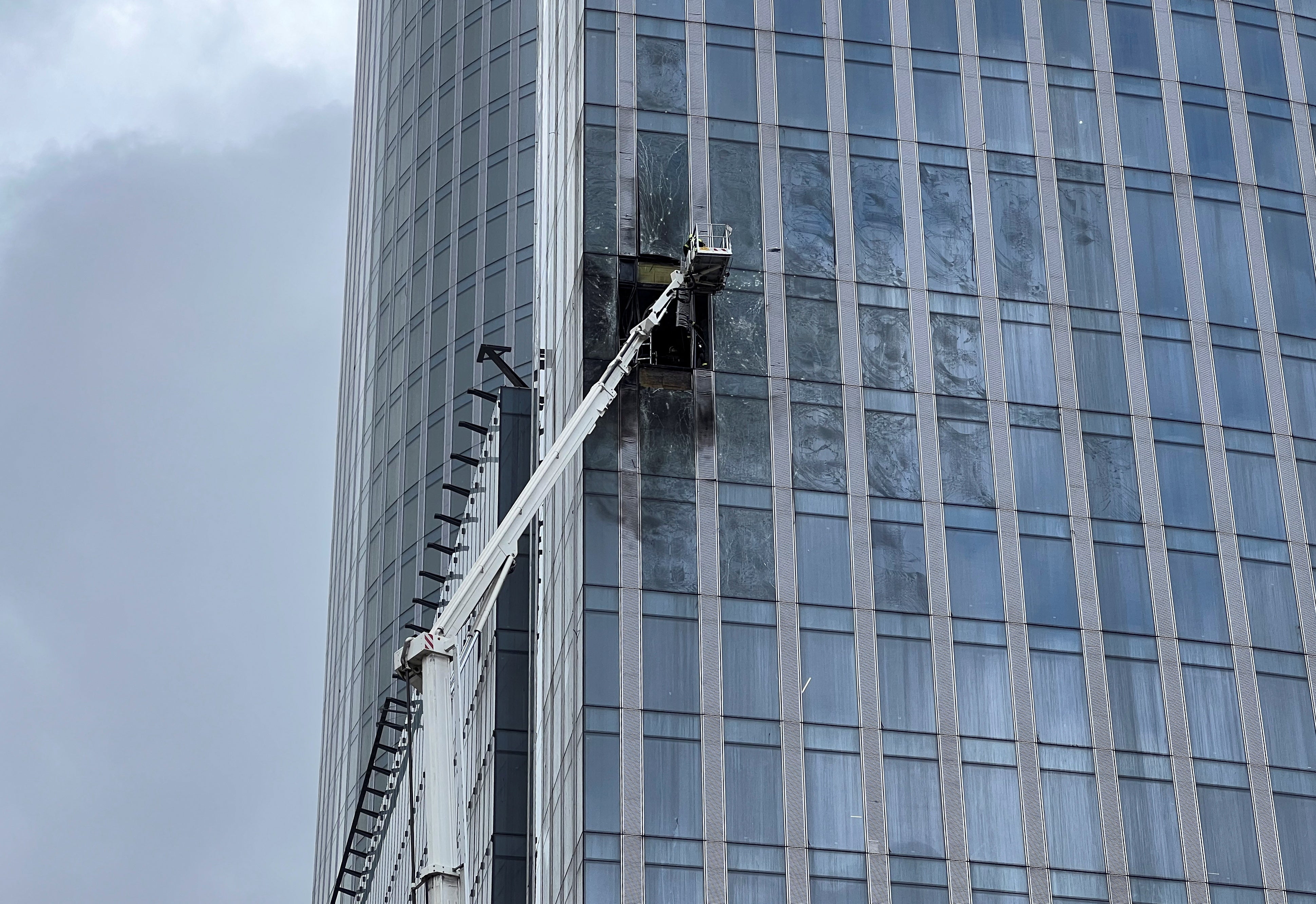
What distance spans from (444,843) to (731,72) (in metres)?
31.0

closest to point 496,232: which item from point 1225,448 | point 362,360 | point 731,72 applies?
point 362,360

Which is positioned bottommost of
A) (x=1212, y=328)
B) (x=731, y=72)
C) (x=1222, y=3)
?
(x=1212, y=328)

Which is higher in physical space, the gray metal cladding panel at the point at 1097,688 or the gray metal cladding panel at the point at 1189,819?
the gray metal cladding panel at the point at 1097,688

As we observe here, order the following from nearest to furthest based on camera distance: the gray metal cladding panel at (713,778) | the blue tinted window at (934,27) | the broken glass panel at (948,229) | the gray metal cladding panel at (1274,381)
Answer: the gray metal cladding panel at (713,778), the broken glass panel at (948,229), the gray metal cladding panel at (1274,381), the blue tinted window at (934,27)

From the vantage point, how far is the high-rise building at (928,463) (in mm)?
73062

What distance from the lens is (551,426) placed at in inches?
3263

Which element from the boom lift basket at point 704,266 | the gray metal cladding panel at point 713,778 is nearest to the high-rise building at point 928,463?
the gray metal cladding panel at point 713,778

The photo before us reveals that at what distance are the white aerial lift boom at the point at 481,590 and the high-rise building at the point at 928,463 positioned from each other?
128cm

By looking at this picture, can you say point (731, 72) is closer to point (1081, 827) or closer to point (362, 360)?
point (1081, 827)

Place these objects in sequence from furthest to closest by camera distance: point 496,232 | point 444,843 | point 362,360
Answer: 1. point 362,360
2. point 496,232
3. point 444,843

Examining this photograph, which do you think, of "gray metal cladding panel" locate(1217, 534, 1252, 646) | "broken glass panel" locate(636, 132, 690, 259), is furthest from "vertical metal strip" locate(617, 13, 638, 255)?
"gray metal cladding panel" locate(1217, 534, 1252, 646)

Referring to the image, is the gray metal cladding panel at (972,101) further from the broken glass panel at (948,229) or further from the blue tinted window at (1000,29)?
the broken glass panel at (948,229)

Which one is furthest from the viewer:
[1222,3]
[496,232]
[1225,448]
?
[496,232]

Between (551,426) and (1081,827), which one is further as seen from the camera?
(551,426)
